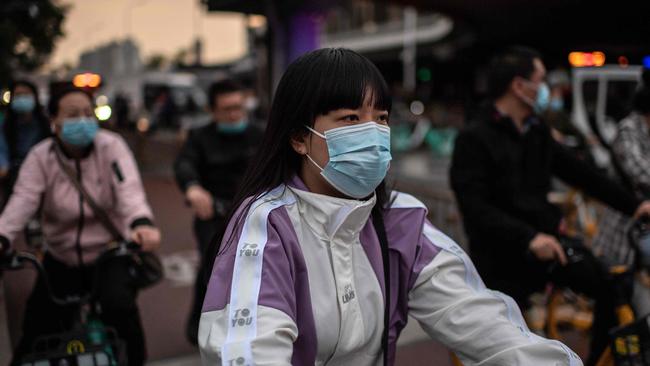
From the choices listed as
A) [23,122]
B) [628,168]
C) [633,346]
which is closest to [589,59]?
[628,168]

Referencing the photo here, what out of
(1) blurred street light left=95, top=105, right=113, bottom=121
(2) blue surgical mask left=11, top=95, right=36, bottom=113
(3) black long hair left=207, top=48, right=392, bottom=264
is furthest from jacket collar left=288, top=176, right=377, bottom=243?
(2) blue surgical mask left=11, top=95, right=36, bottom=113

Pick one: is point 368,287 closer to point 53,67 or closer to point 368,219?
point 368,219

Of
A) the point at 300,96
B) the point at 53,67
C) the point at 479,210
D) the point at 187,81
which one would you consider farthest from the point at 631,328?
the point at 187,81

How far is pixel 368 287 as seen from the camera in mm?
1762

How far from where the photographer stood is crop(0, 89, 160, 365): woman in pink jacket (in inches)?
118

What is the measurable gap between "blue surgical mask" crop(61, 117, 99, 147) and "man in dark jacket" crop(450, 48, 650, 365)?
183cm

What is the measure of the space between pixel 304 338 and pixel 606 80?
14.0m

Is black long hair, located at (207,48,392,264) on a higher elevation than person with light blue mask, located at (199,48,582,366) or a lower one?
higher

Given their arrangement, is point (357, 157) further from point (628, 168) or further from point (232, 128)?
point (232, 128)

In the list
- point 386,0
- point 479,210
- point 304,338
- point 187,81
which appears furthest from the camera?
point 187,81

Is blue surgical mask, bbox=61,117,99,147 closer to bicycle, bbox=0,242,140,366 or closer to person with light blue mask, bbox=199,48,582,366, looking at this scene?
bicycle, bbox=0,242,140,366

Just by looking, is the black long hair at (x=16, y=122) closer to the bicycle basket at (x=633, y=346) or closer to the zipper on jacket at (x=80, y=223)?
the zipper on jacket at (x=80, y=223)

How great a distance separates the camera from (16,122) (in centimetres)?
461

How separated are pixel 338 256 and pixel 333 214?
0.11 metres
